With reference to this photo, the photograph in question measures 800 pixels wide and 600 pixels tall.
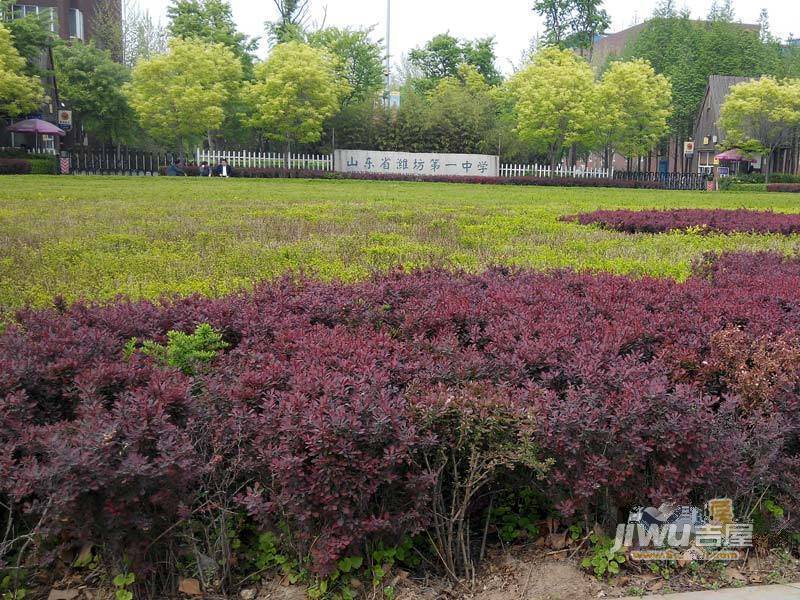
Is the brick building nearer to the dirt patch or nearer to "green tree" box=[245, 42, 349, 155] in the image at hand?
"green tree" box=[245, 42, 349, 155]

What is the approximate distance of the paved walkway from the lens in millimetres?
2270

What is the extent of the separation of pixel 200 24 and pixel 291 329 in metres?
40.2

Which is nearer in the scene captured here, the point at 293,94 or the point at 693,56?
the point at 293,94

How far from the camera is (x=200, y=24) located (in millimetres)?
39812

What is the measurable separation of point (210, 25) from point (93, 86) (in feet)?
27.9

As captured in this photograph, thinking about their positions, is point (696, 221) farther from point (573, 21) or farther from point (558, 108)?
point (573, 21)

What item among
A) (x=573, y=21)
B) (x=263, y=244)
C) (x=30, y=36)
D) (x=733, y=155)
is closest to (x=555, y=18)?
(x=573, y=21)

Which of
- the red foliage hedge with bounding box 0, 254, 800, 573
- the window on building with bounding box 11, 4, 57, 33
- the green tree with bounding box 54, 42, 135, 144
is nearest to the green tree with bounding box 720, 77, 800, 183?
the green tree with bounding box 54, 42, 135, 144

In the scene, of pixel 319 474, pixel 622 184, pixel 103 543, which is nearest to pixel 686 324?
pixel 319 474

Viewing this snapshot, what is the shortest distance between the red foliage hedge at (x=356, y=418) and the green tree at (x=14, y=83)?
29056 millimetres

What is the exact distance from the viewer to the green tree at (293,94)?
108 ft

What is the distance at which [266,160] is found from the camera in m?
35.7

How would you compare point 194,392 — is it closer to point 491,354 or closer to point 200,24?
point 491,354

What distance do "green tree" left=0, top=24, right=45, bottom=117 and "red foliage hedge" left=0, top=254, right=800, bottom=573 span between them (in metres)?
29.1
